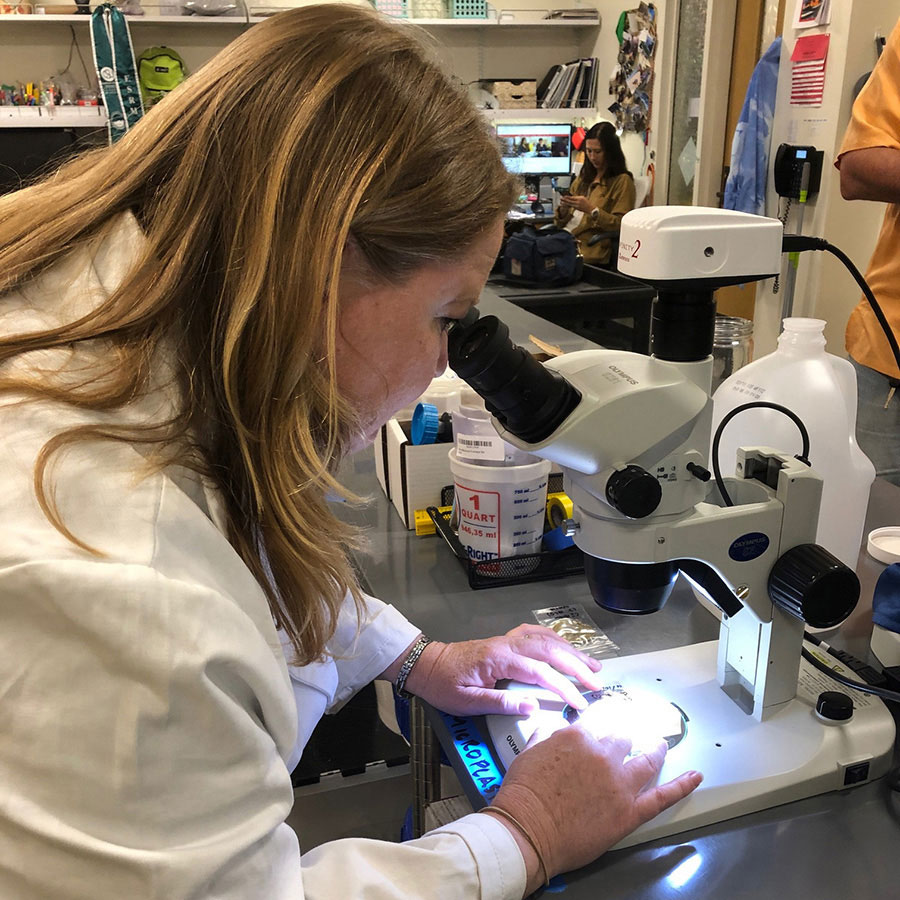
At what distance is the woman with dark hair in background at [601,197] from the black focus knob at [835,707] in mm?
4335

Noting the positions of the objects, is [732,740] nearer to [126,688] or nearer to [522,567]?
[522,567]

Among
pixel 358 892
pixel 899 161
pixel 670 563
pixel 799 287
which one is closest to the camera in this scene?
pixel 358 892

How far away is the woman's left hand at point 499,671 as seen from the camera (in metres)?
0.91

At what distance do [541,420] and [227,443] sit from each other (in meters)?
0.27

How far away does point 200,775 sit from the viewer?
520mm

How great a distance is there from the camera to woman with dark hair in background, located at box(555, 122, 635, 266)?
5000mm

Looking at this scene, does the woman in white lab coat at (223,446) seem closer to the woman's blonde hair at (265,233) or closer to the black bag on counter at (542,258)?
the woman's blonde hair at (265,233)

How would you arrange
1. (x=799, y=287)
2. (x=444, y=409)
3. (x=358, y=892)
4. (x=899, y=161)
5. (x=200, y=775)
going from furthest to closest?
(x=799, y=287) < (x=899, y=161) < (x=444, y=409) < (x=358, y=892) < (x=200, y=775)

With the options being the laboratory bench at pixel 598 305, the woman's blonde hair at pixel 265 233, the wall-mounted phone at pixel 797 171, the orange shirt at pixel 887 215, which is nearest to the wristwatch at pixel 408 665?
the woman's blonde hair at pixel 265 233

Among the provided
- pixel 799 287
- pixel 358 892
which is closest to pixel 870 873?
pixel 358 892

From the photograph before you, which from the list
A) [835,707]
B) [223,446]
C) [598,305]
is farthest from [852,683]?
[598,305]

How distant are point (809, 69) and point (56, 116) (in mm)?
4091

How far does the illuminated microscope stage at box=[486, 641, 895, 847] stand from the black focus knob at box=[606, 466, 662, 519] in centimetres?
26

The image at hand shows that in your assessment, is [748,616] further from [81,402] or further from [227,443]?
[81,402]
